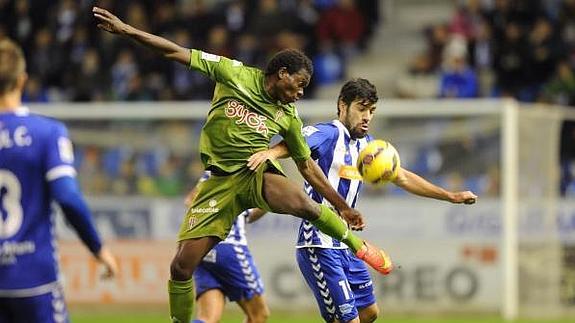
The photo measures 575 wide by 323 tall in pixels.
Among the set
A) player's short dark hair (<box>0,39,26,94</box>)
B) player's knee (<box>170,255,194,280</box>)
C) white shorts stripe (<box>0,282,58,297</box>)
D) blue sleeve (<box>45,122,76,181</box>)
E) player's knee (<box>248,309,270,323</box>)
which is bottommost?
player's knee (<box>248,309,270,323</box>)

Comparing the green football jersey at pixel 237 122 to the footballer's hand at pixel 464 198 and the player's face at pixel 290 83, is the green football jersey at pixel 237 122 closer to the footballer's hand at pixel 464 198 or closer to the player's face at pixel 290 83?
the player's face at pixel 290 83

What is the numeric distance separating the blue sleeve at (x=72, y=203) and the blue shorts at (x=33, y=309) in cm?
34

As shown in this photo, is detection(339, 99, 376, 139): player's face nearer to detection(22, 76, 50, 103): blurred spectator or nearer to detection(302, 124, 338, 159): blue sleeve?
detection(302, 124, 338, 159): blue sleeve

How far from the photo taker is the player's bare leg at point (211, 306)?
1048 centimetres

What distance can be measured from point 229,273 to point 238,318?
18.2ft

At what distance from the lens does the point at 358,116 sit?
30.9 feet

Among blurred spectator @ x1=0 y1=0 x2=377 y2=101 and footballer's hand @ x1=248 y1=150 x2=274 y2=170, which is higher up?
blurred spectator @ x1=0 y1=0 x2=377 y2=101

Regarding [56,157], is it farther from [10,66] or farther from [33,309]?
[33,309]

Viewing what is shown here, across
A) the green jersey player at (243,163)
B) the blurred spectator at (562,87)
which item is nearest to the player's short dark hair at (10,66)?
the green jersey player at (243,163)

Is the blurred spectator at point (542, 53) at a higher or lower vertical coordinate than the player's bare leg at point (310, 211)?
higher

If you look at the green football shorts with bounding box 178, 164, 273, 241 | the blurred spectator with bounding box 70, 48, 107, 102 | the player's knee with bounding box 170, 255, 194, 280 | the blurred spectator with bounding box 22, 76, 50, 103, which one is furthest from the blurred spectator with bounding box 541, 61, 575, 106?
the player's knee with bounding box 170, 255, 194, 280

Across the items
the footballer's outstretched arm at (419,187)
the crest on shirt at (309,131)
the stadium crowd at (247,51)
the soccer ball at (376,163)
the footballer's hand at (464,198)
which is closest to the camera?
the soccer ball at (376,163)

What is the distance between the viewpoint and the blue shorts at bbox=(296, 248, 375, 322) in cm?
917

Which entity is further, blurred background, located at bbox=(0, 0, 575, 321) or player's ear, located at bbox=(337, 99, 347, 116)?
blurred background, located at bbox=(0, 0, 575, 321)
